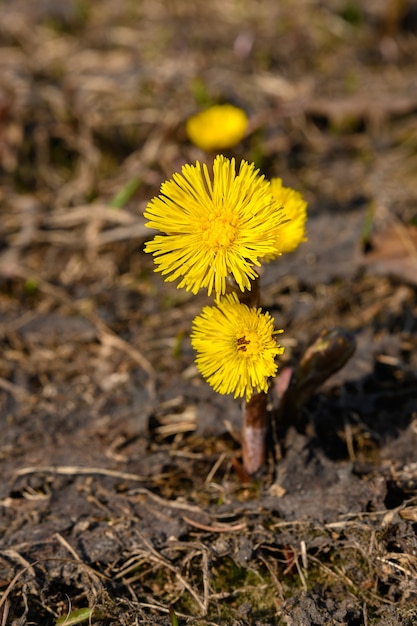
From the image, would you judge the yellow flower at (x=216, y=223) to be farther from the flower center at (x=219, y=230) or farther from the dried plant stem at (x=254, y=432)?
the dried plant stem at (x=254, y=432)

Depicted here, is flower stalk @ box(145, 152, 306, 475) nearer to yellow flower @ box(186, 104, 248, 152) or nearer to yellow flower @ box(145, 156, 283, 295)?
yellow flower @ box(145, 156, 283, 295)

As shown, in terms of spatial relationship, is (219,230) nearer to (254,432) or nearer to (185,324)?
(254,432)

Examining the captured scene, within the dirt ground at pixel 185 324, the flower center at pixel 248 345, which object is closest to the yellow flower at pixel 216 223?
the flower center at pixel 248 345

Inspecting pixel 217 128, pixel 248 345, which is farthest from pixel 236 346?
pixel 217 128

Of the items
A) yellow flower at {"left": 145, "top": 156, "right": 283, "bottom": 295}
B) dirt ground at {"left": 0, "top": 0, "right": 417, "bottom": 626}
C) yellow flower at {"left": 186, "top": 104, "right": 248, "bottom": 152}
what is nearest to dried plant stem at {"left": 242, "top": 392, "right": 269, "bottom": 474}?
dirt ground at {"left": 0, "top": 0, "right": 417, "bottom": 626}

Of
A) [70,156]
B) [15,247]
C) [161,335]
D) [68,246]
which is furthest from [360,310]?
[70,156]

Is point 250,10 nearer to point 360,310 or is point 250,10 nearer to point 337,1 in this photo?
point 337,1
